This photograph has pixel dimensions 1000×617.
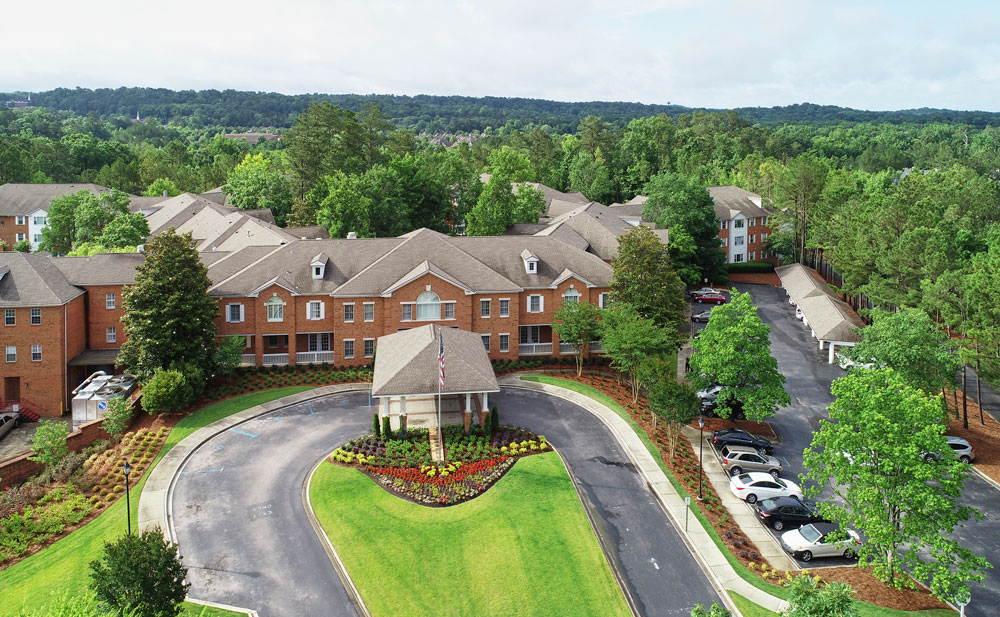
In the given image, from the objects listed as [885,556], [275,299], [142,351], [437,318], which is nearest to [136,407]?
[142,351]

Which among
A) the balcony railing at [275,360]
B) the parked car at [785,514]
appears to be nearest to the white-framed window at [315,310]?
the balcony railing at [275,360]

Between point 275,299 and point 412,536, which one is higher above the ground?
point 275,299

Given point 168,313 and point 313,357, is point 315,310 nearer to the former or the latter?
point 313,357

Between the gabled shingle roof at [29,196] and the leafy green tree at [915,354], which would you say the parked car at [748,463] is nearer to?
the leafy green tree at [915,354]

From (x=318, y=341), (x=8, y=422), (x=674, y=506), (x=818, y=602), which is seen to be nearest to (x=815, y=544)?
(x=674, y=506)

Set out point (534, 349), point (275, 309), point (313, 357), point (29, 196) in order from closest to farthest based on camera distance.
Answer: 1. point (275, 309)
2. point (313, 357)
3. point (534, 349)
4. point (29, 196)

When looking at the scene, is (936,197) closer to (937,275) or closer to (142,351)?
(937,275)
